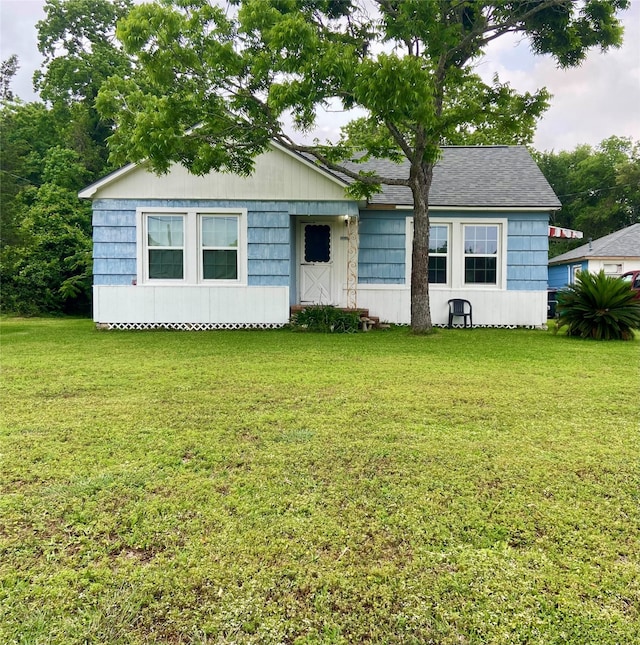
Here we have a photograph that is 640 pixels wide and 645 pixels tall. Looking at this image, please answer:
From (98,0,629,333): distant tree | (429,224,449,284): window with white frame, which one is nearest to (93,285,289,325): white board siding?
(98,0,629,333): distant tree

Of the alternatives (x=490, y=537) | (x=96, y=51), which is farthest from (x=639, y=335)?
(x=96, y=51)

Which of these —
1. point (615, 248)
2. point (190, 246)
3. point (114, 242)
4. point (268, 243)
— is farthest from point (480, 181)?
point (615, 248)

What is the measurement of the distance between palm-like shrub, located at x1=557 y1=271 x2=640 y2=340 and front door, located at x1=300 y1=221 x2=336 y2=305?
523 cm

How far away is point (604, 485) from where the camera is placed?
2412 millimetres

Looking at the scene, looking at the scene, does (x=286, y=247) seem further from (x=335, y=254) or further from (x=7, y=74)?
(x=7, y=74)

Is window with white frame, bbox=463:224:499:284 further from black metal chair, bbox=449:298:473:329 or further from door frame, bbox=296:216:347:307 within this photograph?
door frame, bbox=296:216:347:307

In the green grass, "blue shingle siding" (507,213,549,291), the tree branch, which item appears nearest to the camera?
the green grass

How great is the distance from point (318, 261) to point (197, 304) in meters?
3.14

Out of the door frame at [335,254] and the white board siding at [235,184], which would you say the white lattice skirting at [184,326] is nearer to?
the door frame at [335,254]

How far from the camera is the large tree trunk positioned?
8.98 meters

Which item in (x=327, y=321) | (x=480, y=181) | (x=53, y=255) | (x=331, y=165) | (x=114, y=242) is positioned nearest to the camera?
(x=331, y=165)

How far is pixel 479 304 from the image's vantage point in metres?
11.0

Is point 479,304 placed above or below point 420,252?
below

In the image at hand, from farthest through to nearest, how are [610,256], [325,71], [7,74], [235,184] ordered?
[7,74]
[610,256]
[235,184]
[325,71]
